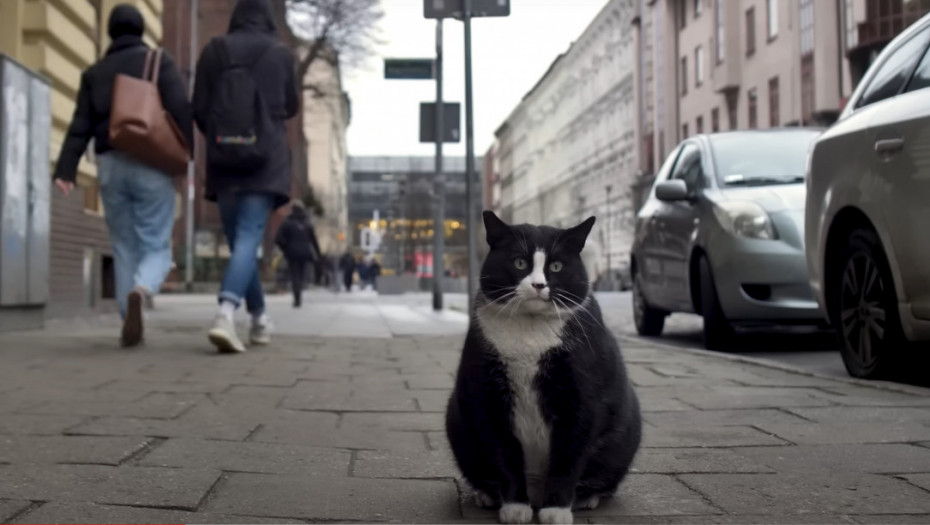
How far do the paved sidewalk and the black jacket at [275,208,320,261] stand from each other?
433 inches

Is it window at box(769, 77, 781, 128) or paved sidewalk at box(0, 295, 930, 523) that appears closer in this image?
paved sidewalk at box(0, 295, 930, 523)

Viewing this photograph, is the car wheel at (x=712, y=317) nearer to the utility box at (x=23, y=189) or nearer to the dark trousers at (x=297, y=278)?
the utility box at (x=23, y=189)

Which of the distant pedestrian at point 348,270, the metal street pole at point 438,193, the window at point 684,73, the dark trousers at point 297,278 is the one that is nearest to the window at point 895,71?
the metal street pole at point 438,193

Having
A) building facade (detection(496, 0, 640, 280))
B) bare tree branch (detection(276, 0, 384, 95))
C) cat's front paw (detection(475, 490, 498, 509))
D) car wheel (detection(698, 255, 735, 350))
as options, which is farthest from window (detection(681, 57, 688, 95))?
cat's front paw (detection(475, 490, 498, 509))

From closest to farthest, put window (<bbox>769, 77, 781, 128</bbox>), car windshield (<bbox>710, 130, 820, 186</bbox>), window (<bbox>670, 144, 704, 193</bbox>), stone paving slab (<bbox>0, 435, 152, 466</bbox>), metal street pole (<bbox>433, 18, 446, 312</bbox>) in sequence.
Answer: stone paving slab (<bbox>0, 435, 152, 466</bbox>), car windshield (<bbox>710, 130, 820, 186</bbox>), window (<bbox>670, 144, 704, 193</bbox>), metal street pole (<bbox>433, 18, 446, 312</bbox>), window (<bbox>769, 77, 781, 128</bbox>)

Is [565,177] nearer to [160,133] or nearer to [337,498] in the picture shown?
[160,133]

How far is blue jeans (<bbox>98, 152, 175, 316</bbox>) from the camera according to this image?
22.3 ft

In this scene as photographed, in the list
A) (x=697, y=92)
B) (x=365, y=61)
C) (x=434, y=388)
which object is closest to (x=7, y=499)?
(x=434, y=388)

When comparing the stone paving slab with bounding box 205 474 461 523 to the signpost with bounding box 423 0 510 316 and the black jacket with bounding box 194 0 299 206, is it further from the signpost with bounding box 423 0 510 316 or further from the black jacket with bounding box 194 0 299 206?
the signpost with bounding box 423 0 510 316

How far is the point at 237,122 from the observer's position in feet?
21.7

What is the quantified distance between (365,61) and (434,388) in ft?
80.8

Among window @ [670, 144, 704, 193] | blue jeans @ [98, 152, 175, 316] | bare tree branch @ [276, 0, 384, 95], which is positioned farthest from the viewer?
bare tree branch @ [276, 0, 384, 95]

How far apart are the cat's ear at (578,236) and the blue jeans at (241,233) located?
444 cm

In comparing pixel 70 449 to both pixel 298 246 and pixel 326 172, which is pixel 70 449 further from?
pixel 326 172
